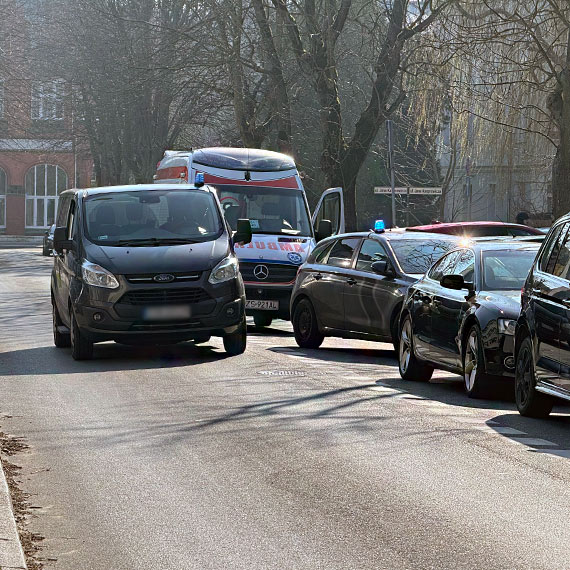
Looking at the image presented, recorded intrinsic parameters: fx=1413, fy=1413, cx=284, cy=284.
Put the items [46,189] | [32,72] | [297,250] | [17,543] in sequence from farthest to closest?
[46,189], [32,72], [297,250], [17,543]

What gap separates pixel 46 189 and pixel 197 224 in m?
75.7

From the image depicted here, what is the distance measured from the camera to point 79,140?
202ft

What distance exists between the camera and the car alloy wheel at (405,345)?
14272 mm

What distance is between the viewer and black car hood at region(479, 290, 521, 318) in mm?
12117

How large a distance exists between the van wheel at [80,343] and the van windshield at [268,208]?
6.55 meters

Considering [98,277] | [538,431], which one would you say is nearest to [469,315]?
[538,431]

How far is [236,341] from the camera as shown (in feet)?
54.2

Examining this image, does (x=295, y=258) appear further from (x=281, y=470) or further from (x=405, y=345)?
(x=281, y=470)

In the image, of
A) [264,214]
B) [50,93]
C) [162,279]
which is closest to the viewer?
[162,279]

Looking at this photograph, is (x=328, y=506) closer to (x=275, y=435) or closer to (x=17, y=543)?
(x=17, y=543)

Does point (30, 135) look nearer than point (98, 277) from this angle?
A: No

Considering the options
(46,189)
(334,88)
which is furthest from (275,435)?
(46,189)

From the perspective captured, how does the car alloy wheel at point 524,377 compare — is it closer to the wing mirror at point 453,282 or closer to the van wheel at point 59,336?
the wing mirror at point 453,282

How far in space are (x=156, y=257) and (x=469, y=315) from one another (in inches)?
179
